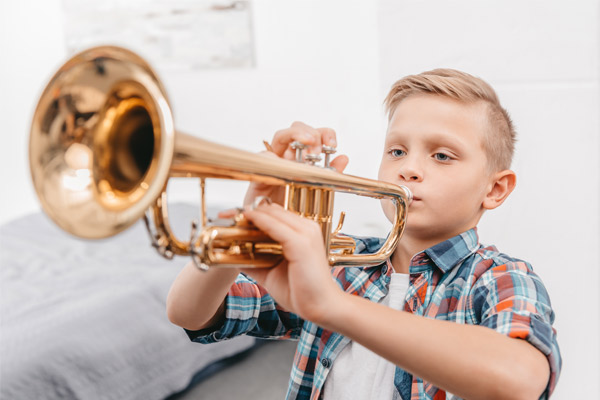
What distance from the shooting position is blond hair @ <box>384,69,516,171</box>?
3.10ft

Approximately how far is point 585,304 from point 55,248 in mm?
1982

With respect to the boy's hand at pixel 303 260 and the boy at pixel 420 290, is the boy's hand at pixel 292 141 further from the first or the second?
the boy's hand at pixel 303 260

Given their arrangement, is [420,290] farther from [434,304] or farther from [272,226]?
[272,226]

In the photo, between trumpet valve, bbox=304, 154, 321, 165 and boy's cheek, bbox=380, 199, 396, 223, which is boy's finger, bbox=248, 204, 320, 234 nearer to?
trumpet valve, bbox=304, 154, 321, 165

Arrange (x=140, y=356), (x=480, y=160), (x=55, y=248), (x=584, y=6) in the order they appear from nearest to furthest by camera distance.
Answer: (x=480, y=160)
(x=584, y=6)
(x=140, y=356)
(x=55, y=248)

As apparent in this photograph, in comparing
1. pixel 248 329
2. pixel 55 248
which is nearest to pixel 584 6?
pixel 248 329

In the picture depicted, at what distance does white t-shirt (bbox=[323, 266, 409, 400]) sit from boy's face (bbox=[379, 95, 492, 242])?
0.33 ft

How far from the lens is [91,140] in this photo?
65cm

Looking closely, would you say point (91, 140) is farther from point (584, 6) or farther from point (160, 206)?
point (584, 6)

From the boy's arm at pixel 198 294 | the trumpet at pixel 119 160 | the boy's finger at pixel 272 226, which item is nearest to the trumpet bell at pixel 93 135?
the trumpet at pixel 119 160

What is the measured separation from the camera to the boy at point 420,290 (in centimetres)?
66

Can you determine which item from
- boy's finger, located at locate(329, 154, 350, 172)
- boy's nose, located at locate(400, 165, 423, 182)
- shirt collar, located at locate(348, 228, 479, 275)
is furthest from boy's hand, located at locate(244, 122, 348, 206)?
shirt collar, located at locate(348, 228, 479, 275)

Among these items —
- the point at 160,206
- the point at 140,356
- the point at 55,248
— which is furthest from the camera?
the point at 55,248

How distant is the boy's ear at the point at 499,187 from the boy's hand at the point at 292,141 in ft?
0.94
